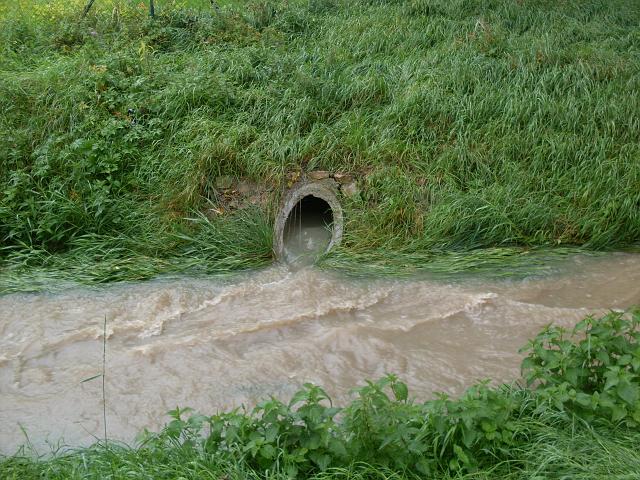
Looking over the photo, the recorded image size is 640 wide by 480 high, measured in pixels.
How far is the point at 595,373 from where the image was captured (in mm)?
4020

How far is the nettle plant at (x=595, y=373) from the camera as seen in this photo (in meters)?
3.69

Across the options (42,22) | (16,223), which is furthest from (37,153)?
(42,22)

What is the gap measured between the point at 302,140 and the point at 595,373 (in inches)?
187

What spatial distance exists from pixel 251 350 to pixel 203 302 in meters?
1.01

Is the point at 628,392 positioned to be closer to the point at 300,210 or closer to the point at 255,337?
the point at 255,337

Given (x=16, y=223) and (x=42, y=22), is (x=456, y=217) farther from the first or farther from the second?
(x=42, y=22)

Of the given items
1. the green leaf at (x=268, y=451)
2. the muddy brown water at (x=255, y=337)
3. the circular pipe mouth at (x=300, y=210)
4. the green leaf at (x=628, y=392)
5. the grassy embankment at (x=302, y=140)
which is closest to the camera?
the green leaf at (x=268, y=451)

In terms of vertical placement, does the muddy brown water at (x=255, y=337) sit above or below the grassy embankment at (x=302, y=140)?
below

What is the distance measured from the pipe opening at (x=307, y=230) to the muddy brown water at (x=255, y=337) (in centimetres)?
37

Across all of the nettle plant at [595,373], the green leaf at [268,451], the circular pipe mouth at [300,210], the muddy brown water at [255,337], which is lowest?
the muddy brown water at [255,337]

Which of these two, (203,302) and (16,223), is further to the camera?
(16,223)

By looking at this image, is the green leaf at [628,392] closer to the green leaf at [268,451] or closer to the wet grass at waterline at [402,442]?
the wet grass at waterline at [402,442]

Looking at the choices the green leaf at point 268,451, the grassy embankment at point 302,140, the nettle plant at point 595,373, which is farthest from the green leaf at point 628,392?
the grassy embankment at point 302,140

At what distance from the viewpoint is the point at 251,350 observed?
5562mm
